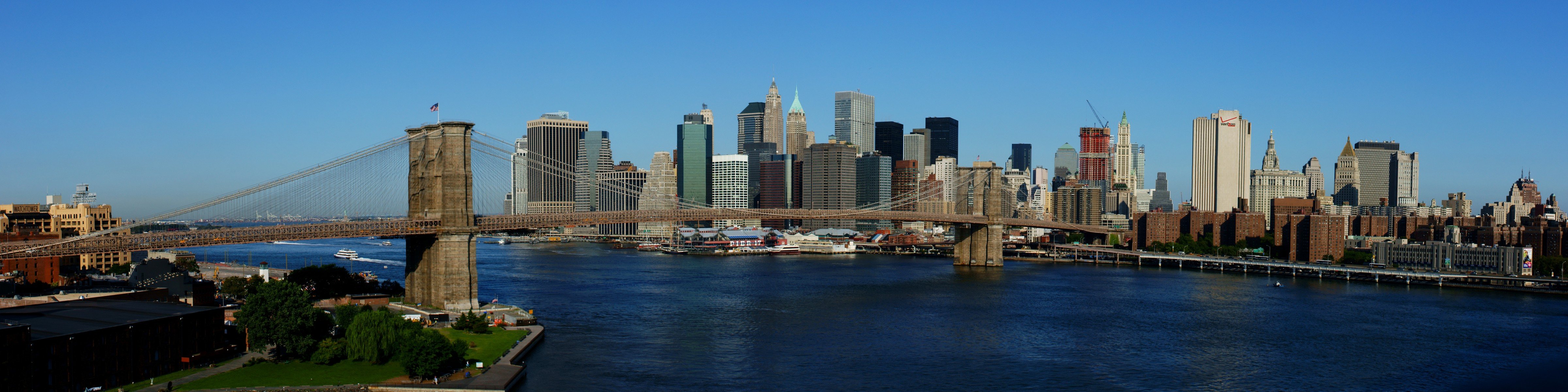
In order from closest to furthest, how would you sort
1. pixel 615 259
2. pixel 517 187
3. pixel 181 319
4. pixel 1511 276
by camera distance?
pixel 181 319, pixel 1511 276, pixel 615 259, pixel 517 187

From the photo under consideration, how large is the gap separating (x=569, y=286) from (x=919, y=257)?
41794 millimetres

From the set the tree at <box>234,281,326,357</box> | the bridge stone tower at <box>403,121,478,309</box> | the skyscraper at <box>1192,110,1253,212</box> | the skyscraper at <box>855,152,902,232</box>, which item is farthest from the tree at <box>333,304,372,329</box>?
the skyscraper at <box>1192,110,1253,212</box>

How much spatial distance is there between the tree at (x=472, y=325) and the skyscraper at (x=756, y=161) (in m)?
128

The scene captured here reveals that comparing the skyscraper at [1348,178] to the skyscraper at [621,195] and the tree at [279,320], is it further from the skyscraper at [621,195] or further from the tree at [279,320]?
the tree at [279,320]

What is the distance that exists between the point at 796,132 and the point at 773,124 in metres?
4.52

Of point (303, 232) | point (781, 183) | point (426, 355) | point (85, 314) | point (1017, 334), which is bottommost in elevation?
point (1017, 334)

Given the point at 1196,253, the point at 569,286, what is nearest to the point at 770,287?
the point at 569,286

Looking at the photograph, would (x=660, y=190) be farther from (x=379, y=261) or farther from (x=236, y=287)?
(x=236, y=287)

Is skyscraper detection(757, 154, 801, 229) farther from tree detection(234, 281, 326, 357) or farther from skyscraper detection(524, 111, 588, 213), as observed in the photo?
tree detection(234, 281, 326, 357)

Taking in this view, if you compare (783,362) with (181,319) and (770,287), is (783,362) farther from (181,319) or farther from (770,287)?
(770,287)

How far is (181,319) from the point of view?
21203mm

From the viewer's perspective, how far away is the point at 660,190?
116 m

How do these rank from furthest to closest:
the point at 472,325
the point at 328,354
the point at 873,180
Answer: the point at 873,180 → the point at 472,325 → the point at 328,354

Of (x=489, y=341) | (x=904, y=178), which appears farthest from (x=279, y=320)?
(x=904, y=178)
